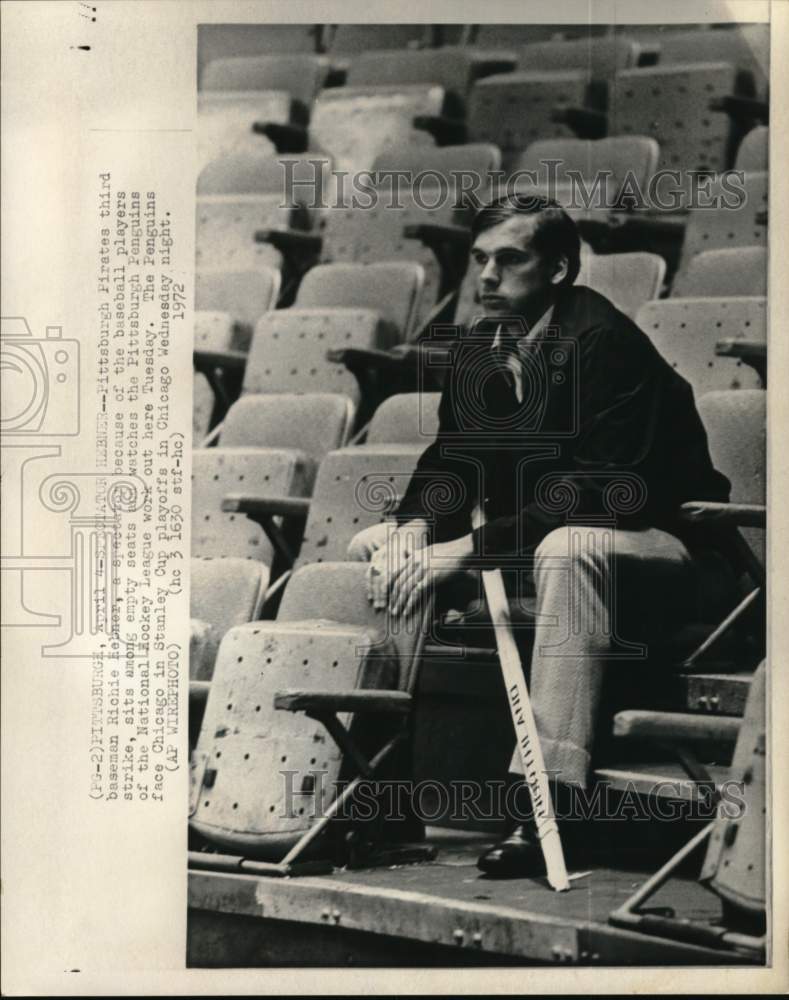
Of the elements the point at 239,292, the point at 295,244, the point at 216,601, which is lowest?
the point at 216,601

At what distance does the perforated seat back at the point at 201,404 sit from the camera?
119 inches

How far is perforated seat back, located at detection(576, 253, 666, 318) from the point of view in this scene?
115 inches

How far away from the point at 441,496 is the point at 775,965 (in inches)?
41.0

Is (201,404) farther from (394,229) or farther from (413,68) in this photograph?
(413,68)

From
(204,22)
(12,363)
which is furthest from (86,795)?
(204,22)

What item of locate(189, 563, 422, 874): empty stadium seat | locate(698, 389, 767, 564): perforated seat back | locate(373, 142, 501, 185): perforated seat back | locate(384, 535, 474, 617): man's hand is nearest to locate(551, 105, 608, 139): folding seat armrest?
locate(373, 142, 501, 185): perforated seat back

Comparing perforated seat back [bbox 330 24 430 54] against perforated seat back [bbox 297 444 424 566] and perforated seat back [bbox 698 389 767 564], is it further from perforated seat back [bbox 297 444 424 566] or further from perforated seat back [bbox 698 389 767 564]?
perforated seat back [bbox 698 389 767 564]

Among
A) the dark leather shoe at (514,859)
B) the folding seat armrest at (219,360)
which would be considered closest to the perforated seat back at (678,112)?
the folding seat armrest at (219,360)

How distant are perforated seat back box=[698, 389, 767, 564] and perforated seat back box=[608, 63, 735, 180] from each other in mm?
458

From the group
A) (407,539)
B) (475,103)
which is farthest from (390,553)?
(475,103)

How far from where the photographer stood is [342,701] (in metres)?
2.81

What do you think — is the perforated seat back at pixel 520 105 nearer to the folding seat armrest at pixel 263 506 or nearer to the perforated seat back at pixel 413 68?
the perforated seat back at pixel 413 68

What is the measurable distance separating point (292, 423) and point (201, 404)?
0.60ft

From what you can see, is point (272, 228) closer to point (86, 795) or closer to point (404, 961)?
A: point (86, 795)
